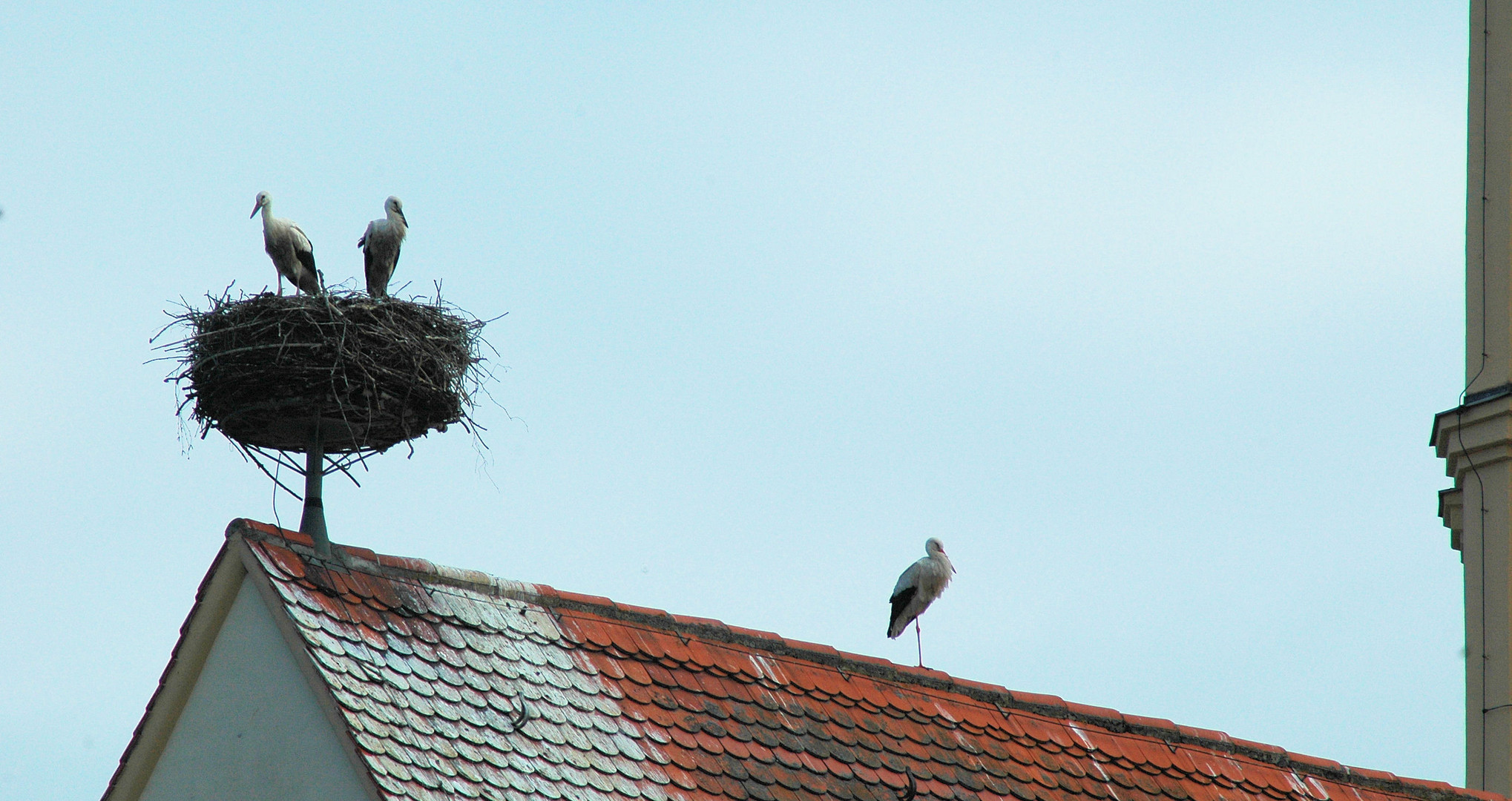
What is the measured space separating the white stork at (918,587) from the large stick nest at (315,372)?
14.7 feet

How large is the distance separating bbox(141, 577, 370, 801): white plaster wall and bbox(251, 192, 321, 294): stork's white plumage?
17.9 ft

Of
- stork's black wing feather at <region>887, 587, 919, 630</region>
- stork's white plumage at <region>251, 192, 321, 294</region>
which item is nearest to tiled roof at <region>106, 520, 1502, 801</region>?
stork's black wing feather at <region>887, 587, 919, 630</region>

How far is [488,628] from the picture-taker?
9312 mm

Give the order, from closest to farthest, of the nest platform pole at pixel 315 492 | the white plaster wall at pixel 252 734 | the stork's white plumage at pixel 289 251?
the white plaster wall at pixel 252 734
the nest platform pole at pixel 315 492
the stork's white plumage at pixel 289 251

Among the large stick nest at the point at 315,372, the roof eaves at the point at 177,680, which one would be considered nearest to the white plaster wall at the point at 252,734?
the roof eaves at the point at 177,680

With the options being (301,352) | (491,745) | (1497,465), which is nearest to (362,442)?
(301,352)

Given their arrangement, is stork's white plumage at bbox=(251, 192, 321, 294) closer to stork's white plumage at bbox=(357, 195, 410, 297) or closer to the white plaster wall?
stork's white plumage at bbox=(357, 195, 410, 297)

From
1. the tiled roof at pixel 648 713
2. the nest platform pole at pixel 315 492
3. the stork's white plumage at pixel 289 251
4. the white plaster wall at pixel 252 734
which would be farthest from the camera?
the stork's white plumage at pixel 289 251

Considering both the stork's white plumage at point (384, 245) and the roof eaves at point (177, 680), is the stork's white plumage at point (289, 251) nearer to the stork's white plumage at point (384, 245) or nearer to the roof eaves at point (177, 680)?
the stork's white plumage at point (384, 245)

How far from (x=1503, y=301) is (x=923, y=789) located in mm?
11514

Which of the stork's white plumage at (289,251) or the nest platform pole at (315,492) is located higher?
the stork's white plumage at (289,251)

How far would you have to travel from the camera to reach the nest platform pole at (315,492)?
32.8 feet

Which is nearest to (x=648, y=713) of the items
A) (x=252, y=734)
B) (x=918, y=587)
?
(x=252, y=734)

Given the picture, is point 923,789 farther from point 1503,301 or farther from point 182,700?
point 1503,301
